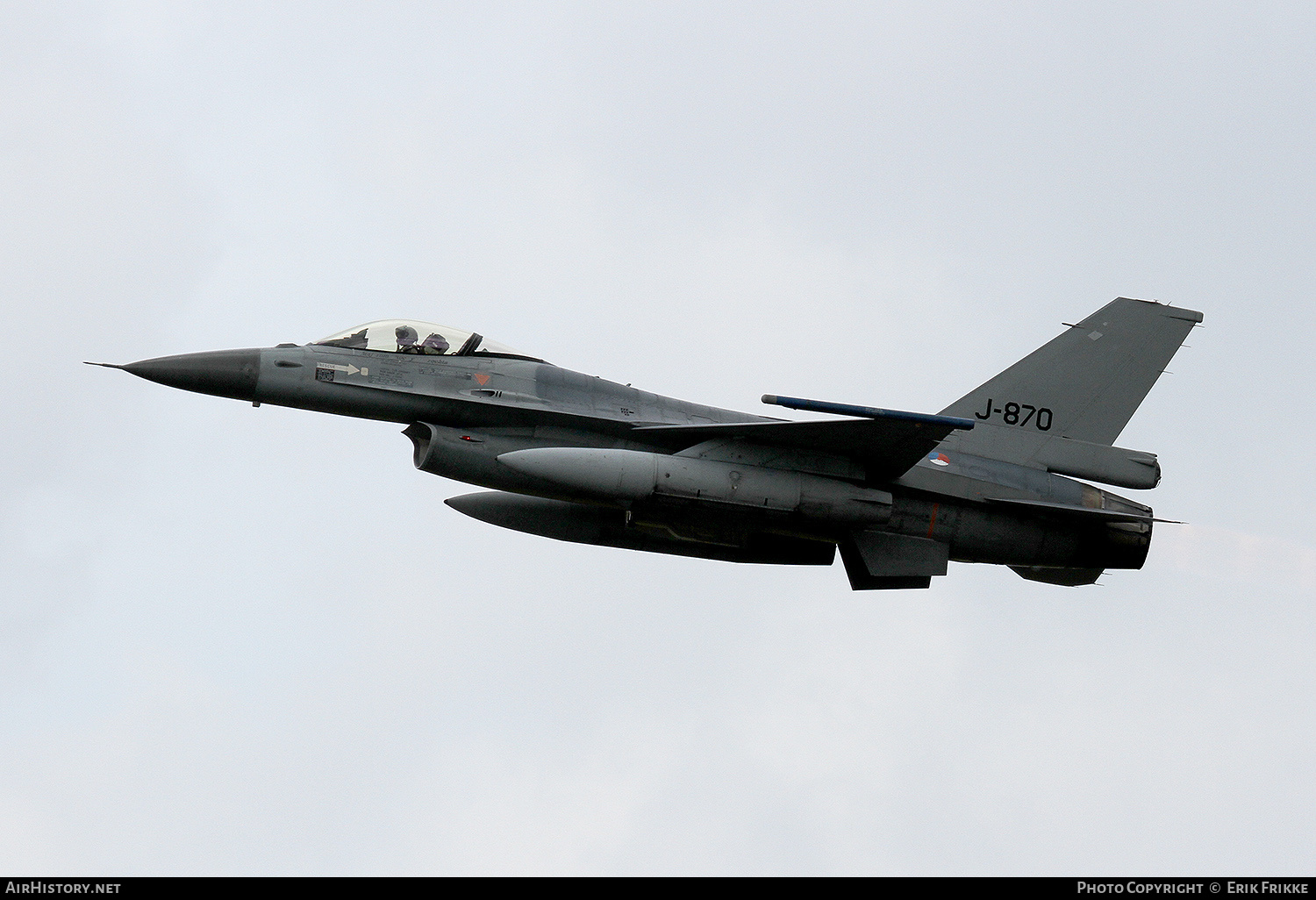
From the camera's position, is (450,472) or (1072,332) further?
(1072,332)

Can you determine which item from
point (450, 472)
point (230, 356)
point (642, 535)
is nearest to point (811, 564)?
point (642, 535)

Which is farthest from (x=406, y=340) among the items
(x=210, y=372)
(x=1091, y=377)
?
(x=1091, y=377)

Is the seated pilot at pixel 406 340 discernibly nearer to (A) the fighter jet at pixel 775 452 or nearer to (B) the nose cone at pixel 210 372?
(A) the fighter jet at pixel 775 452

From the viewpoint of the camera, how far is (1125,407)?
66.7 ft

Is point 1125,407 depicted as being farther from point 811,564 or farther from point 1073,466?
point 811,564

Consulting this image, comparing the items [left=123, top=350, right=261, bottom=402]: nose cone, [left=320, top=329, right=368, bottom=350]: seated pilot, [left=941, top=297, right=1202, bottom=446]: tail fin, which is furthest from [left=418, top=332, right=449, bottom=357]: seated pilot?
[left=941, top=297, right=1202, bottom=446]: tail fin

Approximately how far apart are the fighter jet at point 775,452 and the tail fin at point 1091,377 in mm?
24

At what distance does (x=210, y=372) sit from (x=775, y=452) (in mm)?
6789

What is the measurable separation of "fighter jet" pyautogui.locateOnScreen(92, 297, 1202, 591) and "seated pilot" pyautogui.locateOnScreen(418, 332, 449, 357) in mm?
21

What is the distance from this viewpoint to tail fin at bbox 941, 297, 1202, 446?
20.1 metres

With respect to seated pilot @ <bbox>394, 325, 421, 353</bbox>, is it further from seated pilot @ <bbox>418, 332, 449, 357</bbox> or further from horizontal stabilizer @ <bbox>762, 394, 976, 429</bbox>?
horizontal stabilizer @ <bbox>762, 394, 976, 429</bbox>

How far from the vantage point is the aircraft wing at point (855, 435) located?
17578mm

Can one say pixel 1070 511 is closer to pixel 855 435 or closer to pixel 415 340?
pixel 855 435
